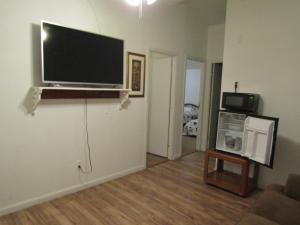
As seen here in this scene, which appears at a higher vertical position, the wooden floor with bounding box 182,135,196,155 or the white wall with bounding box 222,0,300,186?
the white wall with bounding box 222,0,300,186

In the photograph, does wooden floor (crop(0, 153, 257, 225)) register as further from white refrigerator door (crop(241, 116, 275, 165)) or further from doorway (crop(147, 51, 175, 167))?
doorway (crop(147, 51, 175, 167))

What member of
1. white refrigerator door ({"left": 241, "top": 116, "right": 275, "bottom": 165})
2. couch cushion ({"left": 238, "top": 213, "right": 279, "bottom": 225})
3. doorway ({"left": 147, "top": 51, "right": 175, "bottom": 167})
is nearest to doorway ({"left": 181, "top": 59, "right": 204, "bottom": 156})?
doorway ({"left": 147, "top": 51, "right": 175, "bottom": 167})

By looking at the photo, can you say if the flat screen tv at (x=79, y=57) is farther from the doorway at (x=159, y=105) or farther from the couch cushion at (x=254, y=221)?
the couch cushion at (x=254, y=221)

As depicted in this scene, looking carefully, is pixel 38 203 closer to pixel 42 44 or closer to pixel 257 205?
pixel 42 44

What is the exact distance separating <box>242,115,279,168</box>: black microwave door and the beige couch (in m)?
0.55

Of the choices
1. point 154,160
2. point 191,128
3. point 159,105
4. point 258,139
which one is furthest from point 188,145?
point 258,139

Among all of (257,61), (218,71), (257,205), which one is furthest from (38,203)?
(218,71)

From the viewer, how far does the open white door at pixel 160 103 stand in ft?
14.3

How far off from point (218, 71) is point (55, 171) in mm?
3903

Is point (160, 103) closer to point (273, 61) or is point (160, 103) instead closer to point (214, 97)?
point (214, 97)

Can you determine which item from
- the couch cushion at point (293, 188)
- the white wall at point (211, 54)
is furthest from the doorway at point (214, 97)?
the couch cushion at point (293, 188)

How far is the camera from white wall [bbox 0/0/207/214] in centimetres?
235

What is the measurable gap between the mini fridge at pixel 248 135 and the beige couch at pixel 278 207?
22.0 inches

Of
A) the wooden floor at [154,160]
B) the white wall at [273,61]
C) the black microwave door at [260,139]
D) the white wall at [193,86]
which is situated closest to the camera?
the black microwave door at [260,139]
